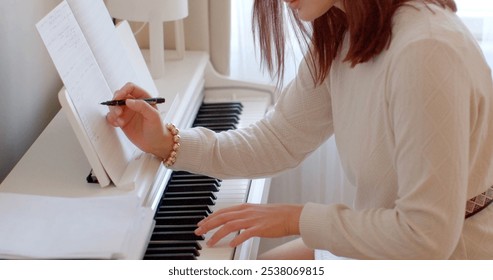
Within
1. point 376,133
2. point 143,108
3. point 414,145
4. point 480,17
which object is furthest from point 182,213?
point 480,17

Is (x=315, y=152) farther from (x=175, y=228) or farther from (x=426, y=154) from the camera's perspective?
(x=426, y=154)

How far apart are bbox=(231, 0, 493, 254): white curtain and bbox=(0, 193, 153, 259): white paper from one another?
1067 millimetres

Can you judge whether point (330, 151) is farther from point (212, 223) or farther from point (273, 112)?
point (212, 223)

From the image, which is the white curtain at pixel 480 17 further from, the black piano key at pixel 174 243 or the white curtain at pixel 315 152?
the black piano key at pixel 174 243

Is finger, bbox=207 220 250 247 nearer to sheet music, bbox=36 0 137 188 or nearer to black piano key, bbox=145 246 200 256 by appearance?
black piano key, bbox=145 246 200 256

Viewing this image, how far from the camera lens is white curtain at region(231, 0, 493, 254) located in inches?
98.7

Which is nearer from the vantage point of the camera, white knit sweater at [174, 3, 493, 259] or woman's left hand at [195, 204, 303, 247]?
white knit sweater at [174, 3, 493, 259]

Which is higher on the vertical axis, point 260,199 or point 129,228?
point 129,228

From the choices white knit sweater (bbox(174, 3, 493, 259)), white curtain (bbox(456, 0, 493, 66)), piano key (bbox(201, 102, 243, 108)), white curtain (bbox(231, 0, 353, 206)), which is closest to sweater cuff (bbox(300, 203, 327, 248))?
white knit sweater (bbox(174, 3, 493, 259))

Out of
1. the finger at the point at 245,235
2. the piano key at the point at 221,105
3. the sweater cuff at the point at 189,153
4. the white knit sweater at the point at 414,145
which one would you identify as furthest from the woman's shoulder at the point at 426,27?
the piano key at the point at 221,105

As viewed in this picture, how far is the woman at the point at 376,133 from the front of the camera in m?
1.31

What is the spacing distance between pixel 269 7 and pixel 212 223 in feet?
1.47
